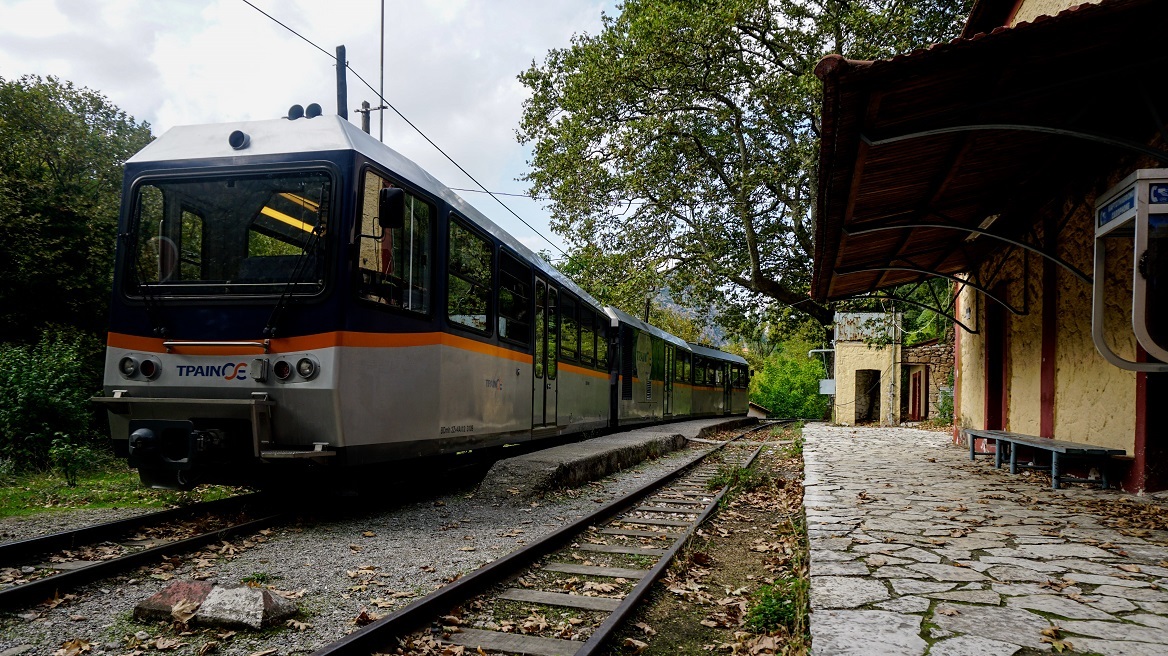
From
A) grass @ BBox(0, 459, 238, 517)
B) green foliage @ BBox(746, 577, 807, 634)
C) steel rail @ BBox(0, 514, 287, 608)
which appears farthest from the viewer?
grass @ BBox(0, 459, 238, 517)

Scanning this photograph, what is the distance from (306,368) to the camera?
570 cm

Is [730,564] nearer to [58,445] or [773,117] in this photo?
[58,445]

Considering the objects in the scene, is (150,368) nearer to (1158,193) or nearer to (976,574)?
(976,574)

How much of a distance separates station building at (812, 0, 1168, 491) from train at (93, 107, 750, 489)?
11.7 feet

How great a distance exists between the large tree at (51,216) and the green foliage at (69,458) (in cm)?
707

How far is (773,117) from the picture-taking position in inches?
690

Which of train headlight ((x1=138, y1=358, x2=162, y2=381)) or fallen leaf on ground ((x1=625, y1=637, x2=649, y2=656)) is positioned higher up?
train headlight ((x1=138, y1=358, x2=162, y2=381))

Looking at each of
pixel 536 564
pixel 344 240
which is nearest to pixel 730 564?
pixel 536 564

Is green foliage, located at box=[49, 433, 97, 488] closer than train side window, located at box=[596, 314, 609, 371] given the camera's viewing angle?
Yes

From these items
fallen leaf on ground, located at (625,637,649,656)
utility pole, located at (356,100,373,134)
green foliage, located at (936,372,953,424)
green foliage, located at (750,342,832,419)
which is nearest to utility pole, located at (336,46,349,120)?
utility pole, located at (356,100,373,134)

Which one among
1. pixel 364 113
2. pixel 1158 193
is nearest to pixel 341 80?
pixel 364 113

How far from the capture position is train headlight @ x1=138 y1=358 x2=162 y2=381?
19.5 feet

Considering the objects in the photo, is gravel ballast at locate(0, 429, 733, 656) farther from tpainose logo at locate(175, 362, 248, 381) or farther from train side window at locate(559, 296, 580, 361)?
train side window at locate(559, 296, 580, 361)

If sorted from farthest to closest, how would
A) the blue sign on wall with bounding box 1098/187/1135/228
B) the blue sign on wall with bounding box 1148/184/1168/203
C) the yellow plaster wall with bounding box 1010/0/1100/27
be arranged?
the yellow plaster wall with bounding box 1010/0/1100/27 → the blue sign on wall with bounding box 1098/187/1135/228 → the blue sign on wall with bounding box 1148/184/1168/203
